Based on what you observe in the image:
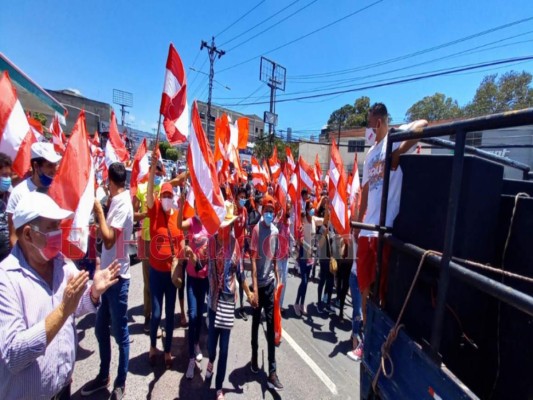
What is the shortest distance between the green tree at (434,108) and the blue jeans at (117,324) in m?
44.2

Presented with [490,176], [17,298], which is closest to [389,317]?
[490,176]

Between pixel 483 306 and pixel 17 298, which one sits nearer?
pixel 17 298

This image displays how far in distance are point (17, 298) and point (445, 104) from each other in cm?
4959

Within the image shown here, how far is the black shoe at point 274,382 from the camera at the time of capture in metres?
3.26

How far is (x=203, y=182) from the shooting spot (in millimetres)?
2809

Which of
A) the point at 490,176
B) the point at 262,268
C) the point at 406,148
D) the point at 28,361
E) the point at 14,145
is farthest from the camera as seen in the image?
the point at 262,268

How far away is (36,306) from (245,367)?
2.69 meters

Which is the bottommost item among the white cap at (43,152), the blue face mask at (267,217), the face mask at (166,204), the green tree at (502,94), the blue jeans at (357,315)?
the blue jeans at (357,315)

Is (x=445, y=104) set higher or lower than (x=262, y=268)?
higher

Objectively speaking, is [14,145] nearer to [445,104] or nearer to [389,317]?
[389,317]

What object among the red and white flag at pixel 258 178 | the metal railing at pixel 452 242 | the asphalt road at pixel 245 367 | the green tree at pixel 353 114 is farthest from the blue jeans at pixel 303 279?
the green tree at pixel 353 114

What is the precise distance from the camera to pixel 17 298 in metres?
1.55

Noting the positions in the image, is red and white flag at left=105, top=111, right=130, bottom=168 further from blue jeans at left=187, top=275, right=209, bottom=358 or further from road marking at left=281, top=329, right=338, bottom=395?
road marking at left=281, top=329, right=338, bottom=395

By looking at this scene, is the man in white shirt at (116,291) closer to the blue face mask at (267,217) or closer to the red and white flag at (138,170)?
the blue face mask at (267,217)
